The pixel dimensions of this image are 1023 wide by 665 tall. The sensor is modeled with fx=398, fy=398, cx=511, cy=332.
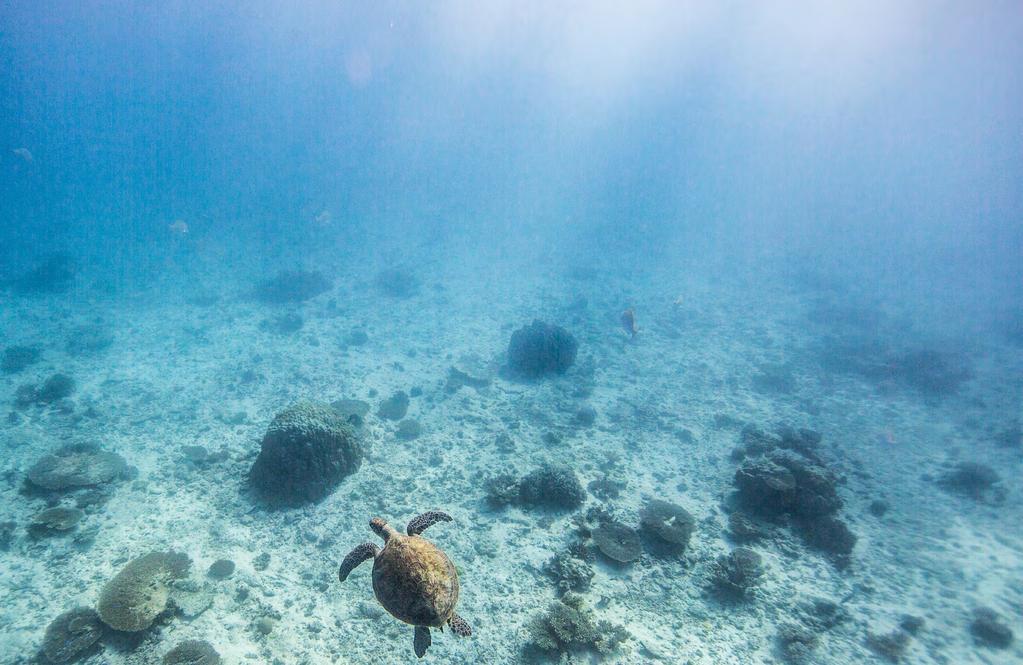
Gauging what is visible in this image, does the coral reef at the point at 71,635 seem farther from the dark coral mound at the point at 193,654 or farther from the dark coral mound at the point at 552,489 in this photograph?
the dark coral mound at the point at 552,489

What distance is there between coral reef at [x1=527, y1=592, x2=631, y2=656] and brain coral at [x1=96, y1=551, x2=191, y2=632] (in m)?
6.81

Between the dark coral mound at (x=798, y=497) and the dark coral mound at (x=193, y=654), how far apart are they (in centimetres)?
1082

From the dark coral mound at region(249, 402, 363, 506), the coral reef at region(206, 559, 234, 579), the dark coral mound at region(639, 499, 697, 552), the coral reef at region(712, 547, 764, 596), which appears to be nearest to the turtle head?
the coral reef at region(206, 559, 234, 579)

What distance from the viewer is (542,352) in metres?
16.4

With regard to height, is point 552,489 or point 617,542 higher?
point 552,489

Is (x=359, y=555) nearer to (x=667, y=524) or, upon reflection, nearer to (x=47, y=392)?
(x=667, y=524)

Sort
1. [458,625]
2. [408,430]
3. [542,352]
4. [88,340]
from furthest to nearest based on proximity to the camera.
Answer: [88,340] → [542,352] → [408,430] → [458,625]

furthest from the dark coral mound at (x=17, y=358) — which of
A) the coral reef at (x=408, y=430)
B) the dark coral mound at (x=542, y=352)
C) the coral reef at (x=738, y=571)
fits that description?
the coral reef at (x=738, y=571)

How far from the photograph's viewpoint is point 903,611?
799 cm

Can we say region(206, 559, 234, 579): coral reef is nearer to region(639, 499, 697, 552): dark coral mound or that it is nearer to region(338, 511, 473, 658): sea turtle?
region(338, 511, 473, 658): sea turtle

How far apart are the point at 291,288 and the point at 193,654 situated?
21961 mm

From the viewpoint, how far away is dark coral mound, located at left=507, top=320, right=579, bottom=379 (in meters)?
16.4

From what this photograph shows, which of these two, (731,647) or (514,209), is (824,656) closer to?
(731,647)

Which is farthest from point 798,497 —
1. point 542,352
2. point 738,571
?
point 542,352
